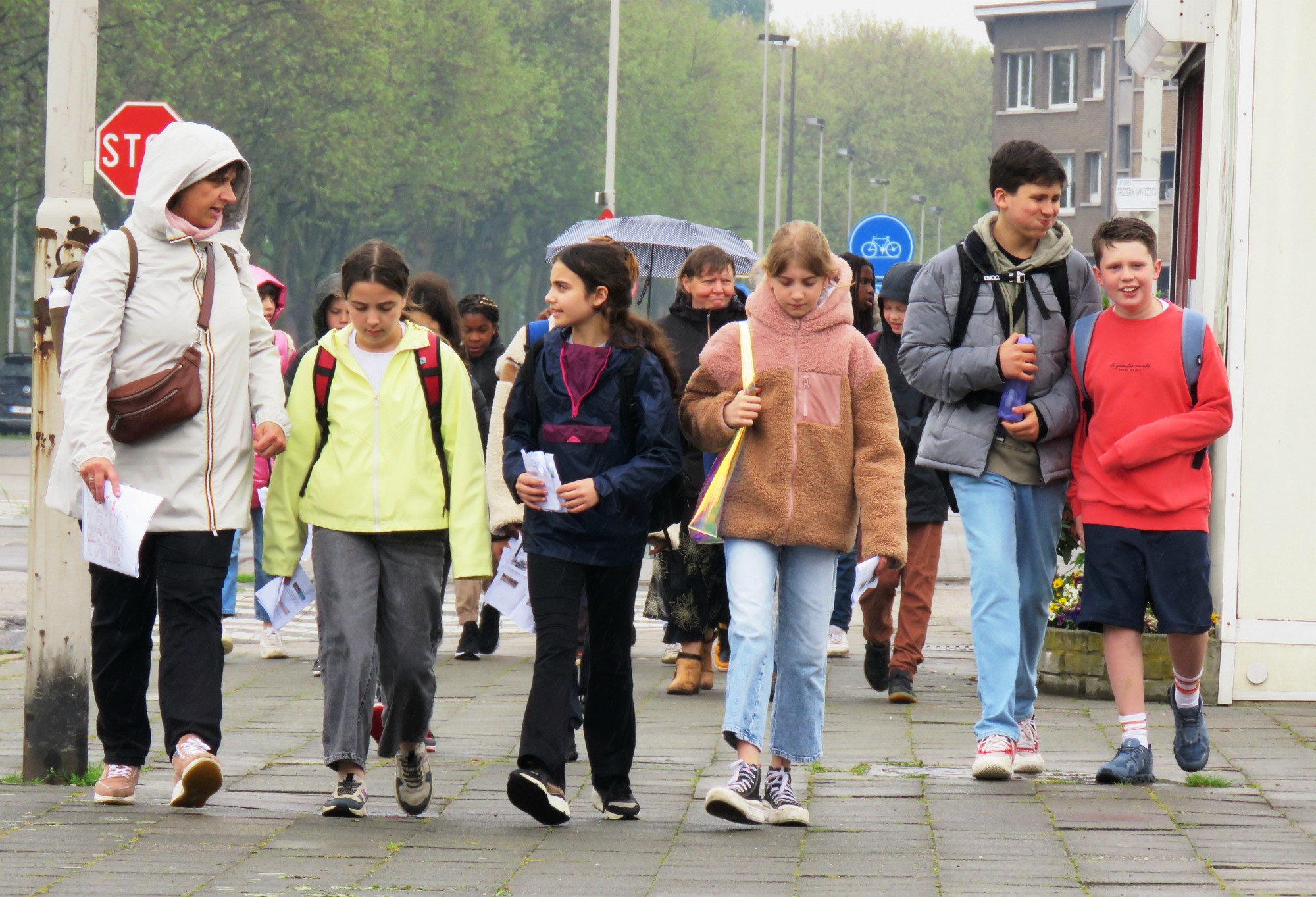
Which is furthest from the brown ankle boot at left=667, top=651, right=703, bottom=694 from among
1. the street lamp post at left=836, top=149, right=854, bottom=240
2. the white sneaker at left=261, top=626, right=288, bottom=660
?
the street lamp post at left=836, top=149, right=854, bottom=240

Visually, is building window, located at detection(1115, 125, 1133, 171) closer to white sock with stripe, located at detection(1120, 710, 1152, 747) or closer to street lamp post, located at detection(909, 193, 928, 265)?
street lamp post, located at detection(909, 193, 928, 265)

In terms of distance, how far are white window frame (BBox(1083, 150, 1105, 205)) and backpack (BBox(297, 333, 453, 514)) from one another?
223 ft

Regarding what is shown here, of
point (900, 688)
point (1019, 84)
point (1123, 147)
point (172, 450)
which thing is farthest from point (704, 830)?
point (1019, 84)

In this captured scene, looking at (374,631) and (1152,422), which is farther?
(1152,422)

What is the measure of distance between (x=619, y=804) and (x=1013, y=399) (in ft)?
6.04

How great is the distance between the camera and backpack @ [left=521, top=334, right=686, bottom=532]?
5.47 metres

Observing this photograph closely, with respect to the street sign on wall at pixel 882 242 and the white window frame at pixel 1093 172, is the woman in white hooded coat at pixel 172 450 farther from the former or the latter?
the white window frame at pixel 1093 172

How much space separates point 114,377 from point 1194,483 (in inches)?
131

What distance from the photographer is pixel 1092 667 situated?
27.0ft

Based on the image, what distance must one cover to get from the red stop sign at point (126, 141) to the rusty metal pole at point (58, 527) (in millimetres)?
6789

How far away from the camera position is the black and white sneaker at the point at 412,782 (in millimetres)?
5527

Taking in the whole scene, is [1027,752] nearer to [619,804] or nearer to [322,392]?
[619,804]

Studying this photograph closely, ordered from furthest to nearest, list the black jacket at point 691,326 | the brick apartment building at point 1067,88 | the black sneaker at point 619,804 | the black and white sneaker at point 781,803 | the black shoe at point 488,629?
the brick apartment building at point 1067,88 → the black shoe at point 488,629 → the black jacket at point 691,326 → the black sneaker at point 619,804 → the black and white sneaker at point 781,803

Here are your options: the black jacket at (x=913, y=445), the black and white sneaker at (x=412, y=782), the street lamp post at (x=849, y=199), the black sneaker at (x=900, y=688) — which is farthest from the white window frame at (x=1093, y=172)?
the black and white sneaker at (x=412, y=782)
